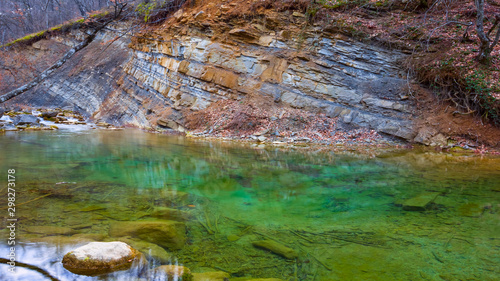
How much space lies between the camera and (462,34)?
12977mm

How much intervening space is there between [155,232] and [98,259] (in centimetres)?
82

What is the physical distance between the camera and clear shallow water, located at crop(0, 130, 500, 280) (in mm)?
3014

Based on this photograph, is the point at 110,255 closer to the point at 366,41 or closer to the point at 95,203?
the point at 95,203

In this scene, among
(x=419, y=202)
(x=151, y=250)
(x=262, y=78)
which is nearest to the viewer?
(x=151, y=250)

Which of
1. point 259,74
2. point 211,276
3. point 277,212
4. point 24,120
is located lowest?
point 24,120

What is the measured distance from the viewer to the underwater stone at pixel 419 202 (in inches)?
189

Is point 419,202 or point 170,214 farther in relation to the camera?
point 419,202

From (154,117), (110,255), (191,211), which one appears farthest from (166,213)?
(154,117)

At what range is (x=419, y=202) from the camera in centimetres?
499

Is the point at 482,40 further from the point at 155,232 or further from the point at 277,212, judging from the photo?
the point at 155,232

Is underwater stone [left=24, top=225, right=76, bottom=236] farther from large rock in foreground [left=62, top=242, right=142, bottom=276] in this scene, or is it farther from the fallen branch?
large rock in foreground [left=62, top=242, right=142, bottom=276]

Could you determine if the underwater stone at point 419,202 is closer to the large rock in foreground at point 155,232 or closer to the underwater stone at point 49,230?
the large rock in foreground at point 155,232

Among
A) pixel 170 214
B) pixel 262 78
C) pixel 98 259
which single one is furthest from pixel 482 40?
pixel 98 259

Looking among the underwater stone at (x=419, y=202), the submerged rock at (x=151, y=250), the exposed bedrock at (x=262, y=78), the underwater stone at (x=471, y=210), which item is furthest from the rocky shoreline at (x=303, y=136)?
the submerged rock at (x=151, y=250)
